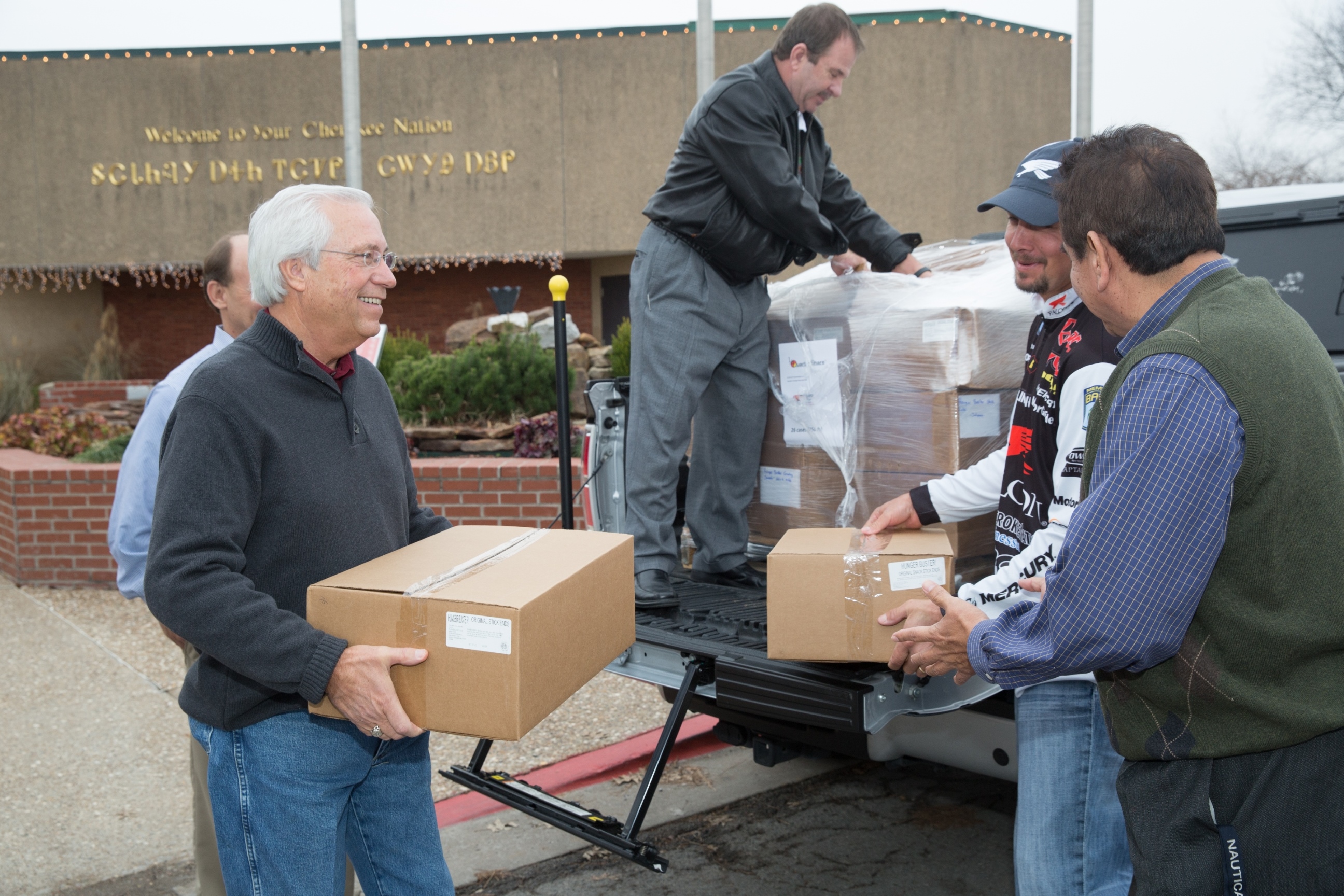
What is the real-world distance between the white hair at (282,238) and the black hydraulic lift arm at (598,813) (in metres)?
1.54

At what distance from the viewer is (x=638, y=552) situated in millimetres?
3826

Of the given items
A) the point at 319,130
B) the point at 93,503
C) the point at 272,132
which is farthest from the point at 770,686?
the point at 272,132

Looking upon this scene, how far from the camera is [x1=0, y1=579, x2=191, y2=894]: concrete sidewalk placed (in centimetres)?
389

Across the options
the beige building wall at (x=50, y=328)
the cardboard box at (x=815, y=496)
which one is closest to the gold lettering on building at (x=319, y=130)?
the beige building wall at (x=50, y=328)

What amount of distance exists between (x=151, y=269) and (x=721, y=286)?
1908cm

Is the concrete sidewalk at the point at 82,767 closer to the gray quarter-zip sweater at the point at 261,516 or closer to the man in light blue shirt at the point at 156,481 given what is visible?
the man in light blue shirt at the point at 156,481

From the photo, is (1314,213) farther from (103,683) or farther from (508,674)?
(103,683)

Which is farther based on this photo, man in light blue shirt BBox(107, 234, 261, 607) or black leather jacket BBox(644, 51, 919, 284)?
black leather jacket BBox(644, 51, 919, 284)

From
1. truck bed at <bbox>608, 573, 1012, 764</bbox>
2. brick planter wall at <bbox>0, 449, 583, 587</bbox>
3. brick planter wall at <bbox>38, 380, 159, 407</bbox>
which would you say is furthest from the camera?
brick planter wall at <bbox>38, 380, 159, 407</bbox>

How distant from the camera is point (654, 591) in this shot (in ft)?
12.2

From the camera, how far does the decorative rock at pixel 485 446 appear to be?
836 centimetres

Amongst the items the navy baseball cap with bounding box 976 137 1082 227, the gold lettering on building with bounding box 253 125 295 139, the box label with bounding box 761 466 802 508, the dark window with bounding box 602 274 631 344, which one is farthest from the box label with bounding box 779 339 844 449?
the gold lettering on building with bounding box 253 125 295 139

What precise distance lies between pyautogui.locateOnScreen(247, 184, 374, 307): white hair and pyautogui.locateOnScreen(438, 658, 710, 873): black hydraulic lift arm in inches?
60.5

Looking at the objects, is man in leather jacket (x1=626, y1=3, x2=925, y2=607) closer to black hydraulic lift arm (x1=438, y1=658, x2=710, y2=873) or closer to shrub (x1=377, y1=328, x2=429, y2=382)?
black hydraulic lift arm (x1=438, y1=658, x2=710, y2=873)
